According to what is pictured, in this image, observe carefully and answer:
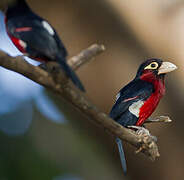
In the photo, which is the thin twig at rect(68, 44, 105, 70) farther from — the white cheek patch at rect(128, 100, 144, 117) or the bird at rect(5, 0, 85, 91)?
the white cheek patch at rect(128, 100, 144, 117)

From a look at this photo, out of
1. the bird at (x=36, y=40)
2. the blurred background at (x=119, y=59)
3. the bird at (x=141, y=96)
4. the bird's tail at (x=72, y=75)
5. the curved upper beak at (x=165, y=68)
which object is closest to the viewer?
the bird's tail at (x=72, y=75)

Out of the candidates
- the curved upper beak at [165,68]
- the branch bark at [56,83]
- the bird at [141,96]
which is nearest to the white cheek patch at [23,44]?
the branch bark at [56,83]

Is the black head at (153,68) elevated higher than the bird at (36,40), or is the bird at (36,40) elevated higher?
the bird at (36,40)

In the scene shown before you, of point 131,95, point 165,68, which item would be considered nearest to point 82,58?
point 131,95

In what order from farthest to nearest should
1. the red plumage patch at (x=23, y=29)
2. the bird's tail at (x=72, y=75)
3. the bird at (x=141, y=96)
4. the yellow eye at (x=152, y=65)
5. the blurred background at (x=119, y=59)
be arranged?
the blurred background at (x=119, y=59), the yellow eye at (x=152, y=65), the bird at (x=141, y=96), the red plumage patch at (x=23, y=29), the bird's tail at (x=72, y=75)

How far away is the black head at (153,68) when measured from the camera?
3166 millimetres

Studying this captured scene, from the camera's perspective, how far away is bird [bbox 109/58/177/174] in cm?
293

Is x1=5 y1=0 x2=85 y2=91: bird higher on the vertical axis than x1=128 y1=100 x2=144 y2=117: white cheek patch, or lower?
higher

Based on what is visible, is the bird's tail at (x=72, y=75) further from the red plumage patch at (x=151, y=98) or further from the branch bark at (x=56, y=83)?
the red plumage patch at (x=151, y=98)

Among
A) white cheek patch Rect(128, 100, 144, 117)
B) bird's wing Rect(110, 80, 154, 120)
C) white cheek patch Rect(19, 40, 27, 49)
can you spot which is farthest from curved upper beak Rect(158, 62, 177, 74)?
white cheek patch Rect(19, 40, 27, 49)

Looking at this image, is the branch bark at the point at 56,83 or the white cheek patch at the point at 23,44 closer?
the branch bark at the point at 56,83

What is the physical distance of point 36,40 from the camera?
2.00 metres

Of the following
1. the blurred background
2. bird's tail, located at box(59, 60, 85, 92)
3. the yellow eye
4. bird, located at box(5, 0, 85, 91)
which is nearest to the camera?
bird's tail, located at box(59, 60, 85, 92)

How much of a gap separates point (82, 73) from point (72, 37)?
35 cm
